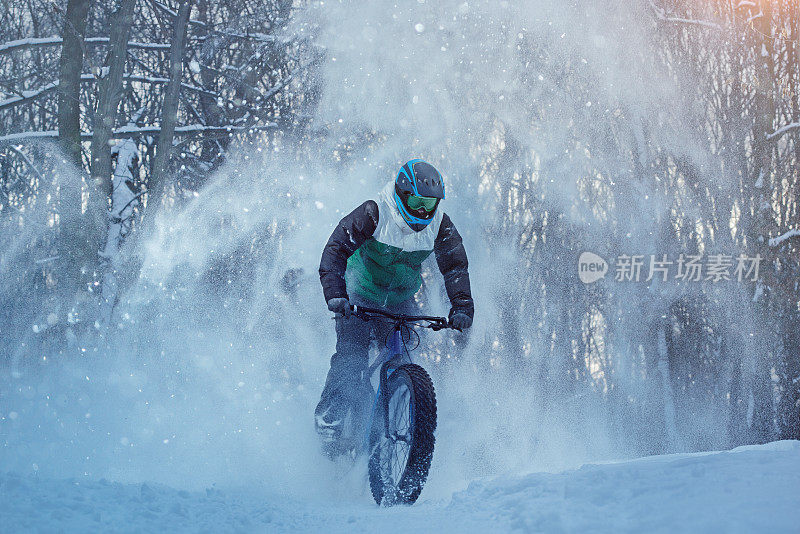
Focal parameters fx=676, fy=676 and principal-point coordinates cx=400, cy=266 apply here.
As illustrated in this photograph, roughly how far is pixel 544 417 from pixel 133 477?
8.78 metres

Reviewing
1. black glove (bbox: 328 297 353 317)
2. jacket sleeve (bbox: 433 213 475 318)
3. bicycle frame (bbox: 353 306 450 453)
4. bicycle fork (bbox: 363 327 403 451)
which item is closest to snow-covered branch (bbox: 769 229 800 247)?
jacket sleeve (bbox: 433 213 475 318)

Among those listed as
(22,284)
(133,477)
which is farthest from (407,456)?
(22,284)

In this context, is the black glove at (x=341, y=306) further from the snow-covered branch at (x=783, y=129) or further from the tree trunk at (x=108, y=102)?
the snow-covered branch at (x=783, y=129)

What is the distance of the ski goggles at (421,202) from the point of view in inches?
162

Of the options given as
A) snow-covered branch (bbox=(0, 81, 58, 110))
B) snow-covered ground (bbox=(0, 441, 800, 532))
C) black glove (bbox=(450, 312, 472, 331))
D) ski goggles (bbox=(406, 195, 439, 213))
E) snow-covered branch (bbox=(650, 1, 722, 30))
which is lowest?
snow-covered ground (bbox=(0, 441, 800, 532))

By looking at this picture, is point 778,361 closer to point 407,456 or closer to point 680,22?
point 680,22

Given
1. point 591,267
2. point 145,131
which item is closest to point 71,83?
point 145,131

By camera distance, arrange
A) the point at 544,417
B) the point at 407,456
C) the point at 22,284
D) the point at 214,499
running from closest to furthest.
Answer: the point at 214,499, the point at 407,456, the point at 22,284, the point at 544,417

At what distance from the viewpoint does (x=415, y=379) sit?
3.90m

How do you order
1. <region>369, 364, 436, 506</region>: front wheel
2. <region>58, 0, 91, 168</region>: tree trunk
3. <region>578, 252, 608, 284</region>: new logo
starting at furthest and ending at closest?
<region>578, 252, 608, 284</region>: new logo
<region>58, 0, 91, 168</region>: tree trunk
<region>369, 364, 436, 506</region>: front wheel

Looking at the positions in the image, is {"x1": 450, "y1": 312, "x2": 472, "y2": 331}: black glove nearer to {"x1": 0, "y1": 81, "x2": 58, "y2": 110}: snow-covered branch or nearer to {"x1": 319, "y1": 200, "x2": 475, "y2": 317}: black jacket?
{"x1": 319, "y1": 200, "x2": 475, "y2": 317}: black jacket

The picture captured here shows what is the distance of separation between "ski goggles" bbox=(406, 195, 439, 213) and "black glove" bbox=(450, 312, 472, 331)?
68cm

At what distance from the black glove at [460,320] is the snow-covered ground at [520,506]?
0.97m

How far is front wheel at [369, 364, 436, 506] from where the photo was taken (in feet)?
12.4
